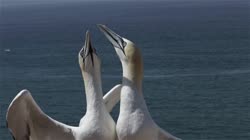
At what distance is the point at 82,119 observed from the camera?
25.8ft

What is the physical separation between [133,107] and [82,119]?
650 millimetres

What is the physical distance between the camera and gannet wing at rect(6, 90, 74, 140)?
803 cm

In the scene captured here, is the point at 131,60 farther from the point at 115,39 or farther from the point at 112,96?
the point at 112,96

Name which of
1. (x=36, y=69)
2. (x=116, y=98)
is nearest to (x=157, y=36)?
(x=36, y=69)

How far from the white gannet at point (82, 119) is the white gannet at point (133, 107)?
0.66 feet

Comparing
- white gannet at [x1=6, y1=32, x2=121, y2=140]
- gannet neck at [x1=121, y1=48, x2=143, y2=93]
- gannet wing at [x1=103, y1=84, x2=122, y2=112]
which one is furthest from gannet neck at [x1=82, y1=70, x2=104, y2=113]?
gannet wing at [x1=103, y1=84, x2=122, y2=112]

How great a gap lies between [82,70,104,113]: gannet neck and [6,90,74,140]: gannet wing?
531 millimetres

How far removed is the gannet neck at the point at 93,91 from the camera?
7.67 m

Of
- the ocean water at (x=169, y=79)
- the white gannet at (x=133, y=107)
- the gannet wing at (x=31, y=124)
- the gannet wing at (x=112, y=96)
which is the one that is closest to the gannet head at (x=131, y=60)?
the white gannet at (x=133, y=107)

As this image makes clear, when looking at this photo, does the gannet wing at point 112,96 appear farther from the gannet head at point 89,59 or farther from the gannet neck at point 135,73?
the gannet neck at point 135,73

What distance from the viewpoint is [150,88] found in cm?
5766

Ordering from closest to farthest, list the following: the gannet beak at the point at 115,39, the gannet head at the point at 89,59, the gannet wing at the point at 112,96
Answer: the gannet head at the point at 89,59 → the gannet beak at the point at 115,39 → the gannet wing at the point at 112,96

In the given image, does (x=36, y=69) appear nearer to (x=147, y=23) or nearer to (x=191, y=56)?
(x=191, y=56)

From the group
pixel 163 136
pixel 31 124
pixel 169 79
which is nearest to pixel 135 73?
pixel 163 136
